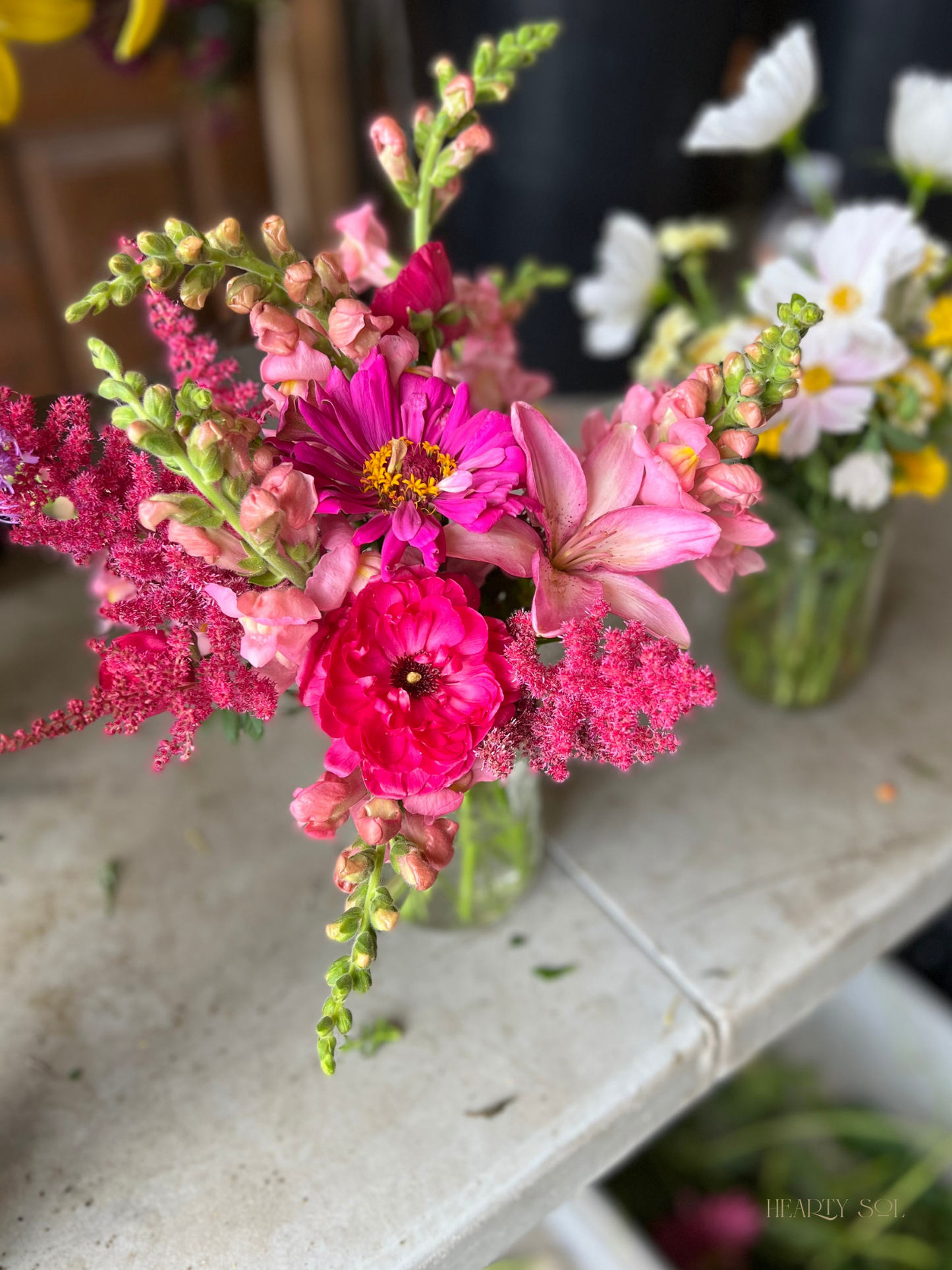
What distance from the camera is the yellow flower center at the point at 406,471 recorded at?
44 cm

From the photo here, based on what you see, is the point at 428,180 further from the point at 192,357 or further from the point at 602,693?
the point at 602,693

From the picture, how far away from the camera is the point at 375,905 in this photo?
44 centimetres

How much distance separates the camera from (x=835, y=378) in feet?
2.12

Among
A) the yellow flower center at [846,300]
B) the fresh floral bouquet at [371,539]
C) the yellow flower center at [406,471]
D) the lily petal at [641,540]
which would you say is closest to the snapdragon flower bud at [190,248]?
the fresh floral bouquet at [371,539]

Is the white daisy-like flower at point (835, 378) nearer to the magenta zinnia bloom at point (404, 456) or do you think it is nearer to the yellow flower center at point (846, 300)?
the yellow flower center at point (846, 300)

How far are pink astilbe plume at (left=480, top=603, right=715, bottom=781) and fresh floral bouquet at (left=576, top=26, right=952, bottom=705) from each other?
22 centimetres

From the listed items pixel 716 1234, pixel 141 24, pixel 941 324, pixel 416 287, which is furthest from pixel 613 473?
pixel 716 1234

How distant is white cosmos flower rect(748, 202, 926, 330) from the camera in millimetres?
627

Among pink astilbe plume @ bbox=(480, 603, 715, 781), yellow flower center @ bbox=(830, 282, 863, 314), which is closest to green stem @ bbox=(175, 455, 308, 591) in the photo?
pink astilbe plume @ bbox=(480, 603, 715, 781)

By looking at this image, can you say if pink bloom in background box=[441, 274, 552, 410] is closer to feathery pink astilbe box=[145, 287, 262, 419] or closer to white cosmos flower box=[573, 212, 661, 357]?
feathery pink astilbe box=[145, 287, 262, 419]

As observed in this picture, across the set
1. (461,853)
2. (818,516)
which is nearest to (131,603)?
(461,853)

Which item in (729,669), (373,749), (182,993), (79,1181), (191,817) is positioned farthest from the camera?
(729,669)

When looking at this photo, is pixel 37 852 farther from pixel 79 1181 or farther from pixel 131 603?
pixel 131 603

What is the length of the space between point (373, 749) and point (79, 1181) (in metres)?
0.39
